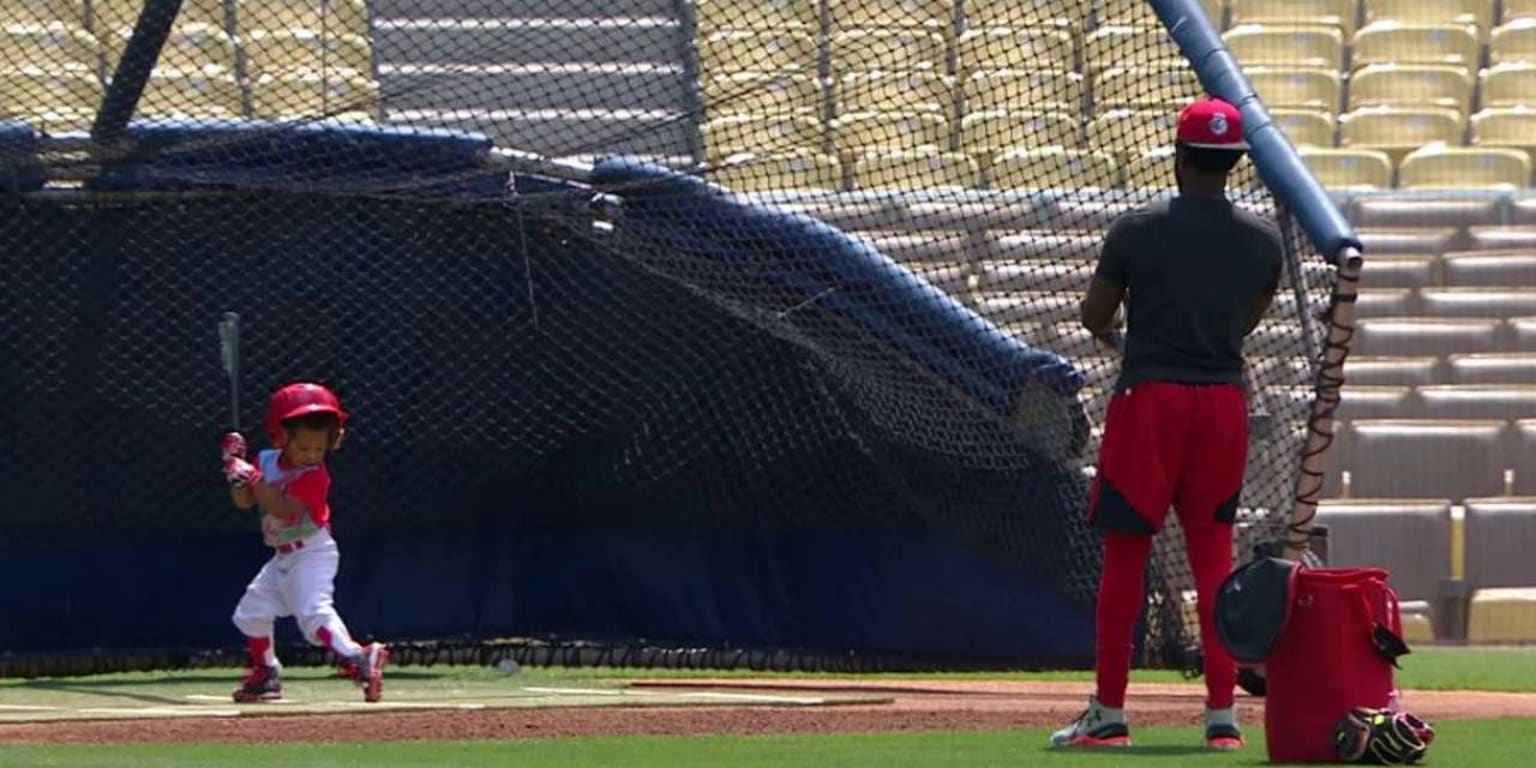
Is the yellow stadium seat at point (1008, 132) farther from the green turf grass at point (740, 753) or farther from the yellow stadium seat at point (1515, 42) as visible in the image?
the yellow stadium seat at point (1515, 42)

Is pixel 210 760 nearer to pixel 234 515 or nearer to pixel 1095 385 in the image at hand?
pixel 234 515

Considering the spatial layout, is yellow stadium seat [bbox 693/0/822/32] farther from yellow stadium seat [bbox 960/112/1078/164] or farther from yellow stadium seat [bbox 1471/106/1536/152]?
yellow stadium seat [bbox 1471/106/1536/152]

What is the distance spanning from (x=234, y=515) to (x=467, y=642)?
973mm

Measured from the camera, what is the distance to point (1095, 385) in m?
11.2

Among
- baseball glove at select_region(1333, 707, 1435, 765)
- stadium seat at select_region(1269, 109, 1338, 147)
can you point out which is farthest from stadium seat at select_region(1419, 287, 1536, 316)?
baseball glove at select_region(1333, 707, 1435, 765)

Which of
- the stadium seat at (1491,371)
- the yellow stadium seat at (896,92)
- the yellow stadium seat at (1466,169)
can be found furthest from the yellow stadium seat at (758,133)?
the yellow stadium seat at (1466,169)

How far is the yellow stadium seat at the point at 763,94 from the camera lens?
35.4ft

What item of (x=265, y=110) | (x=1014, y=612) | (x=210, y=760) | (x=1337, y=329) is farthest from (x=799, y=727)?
(x=265, y=110)

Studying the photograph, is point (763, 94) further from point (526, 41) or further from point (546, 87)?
point (526, 41)

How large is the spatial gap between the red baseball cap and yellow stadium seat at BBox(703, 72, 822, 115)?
3782 millimetres

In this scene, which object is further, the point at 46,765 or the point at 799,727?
the point at 799,727

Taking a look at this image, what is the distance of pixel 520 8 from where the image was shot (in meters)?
11.4

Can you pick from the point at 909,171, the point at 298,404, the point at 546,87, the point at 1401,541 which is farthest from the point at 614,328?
the point at 1401,541

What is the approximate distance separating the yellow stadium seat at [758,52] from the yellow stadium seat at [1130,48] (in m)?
1.06
